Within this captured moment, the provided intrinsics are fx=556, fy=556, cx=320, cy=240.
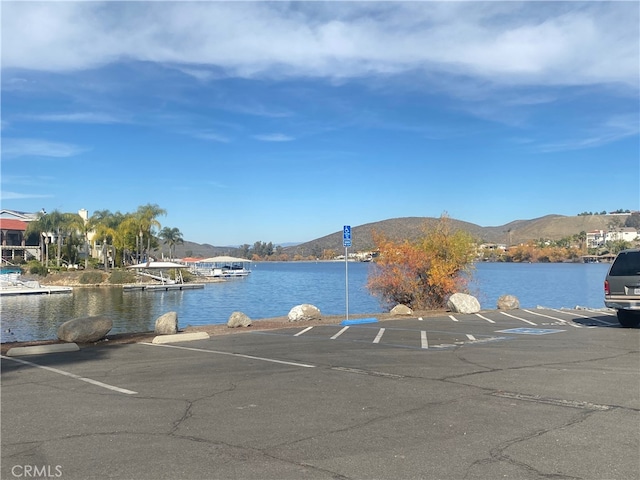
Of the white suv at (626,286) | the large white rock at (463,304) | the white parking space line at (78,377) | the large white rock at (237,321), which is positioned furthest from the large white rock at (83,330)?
the large white rock at (463,304)

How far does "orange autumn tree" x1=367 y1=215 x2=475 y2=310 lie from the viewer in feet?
88.5

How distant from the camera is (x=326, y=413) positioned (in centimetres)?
687

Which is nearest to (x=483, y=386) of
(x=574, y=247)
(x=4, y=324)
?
(x=4, y=324)

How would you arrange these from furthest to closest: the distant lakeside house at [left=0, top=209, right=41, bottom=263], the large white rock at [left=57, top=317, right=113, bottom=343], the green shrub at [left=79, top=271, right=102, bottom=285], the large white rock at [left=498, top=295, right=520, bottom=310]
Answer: the distant lakeside house at [left=0, top=209, right=41, bottom=263] < the green shrub at [left=79, top=271, right=102, bottom=285] < the large white rock at [left=498, top=295, right=520, bottom=310] < the large white rock at [left=57, top=317, right=113, bottom=343]

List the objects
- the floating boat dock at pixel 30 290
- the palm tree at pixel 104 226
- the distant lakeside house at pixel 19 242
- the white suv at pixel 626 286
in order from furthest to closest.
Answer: the distant lakeside house at pixel 19 242
the palm tree at pixel 104 226
the floating boat dock at pixel 30 290
the white suv at pixel 626 286

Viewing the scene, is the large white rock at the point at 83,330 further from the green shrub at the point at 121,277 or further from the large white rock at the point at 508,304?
the green shrub at the point at 121,277

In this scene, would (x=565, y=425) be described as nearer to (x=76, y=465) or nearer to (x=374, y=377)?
(x=374, y=377)

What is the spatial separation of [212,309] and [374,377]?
131 ft

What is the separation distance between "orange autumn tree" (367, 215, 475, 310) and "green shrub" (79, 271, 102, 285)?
64897 millimetres

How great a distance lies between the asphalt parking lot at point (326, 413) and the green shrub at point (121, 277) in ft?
249

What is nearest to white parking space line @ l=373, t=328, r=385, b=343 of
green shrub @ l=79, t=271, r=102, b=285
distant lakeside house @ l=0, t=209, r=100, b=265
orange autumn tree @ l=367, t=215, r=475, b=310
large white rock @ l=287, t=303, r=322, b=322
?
large white rock @ l=287, t=303, r=322, b=322

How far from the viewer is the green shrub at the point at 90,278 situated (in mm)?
81500

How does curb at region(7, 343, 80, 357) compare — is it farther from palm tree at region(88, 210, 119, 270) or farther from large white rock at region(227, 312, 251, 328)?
palm tree at region(88, 210, 119, 270)

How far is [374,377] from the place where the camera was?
30.1 feet
